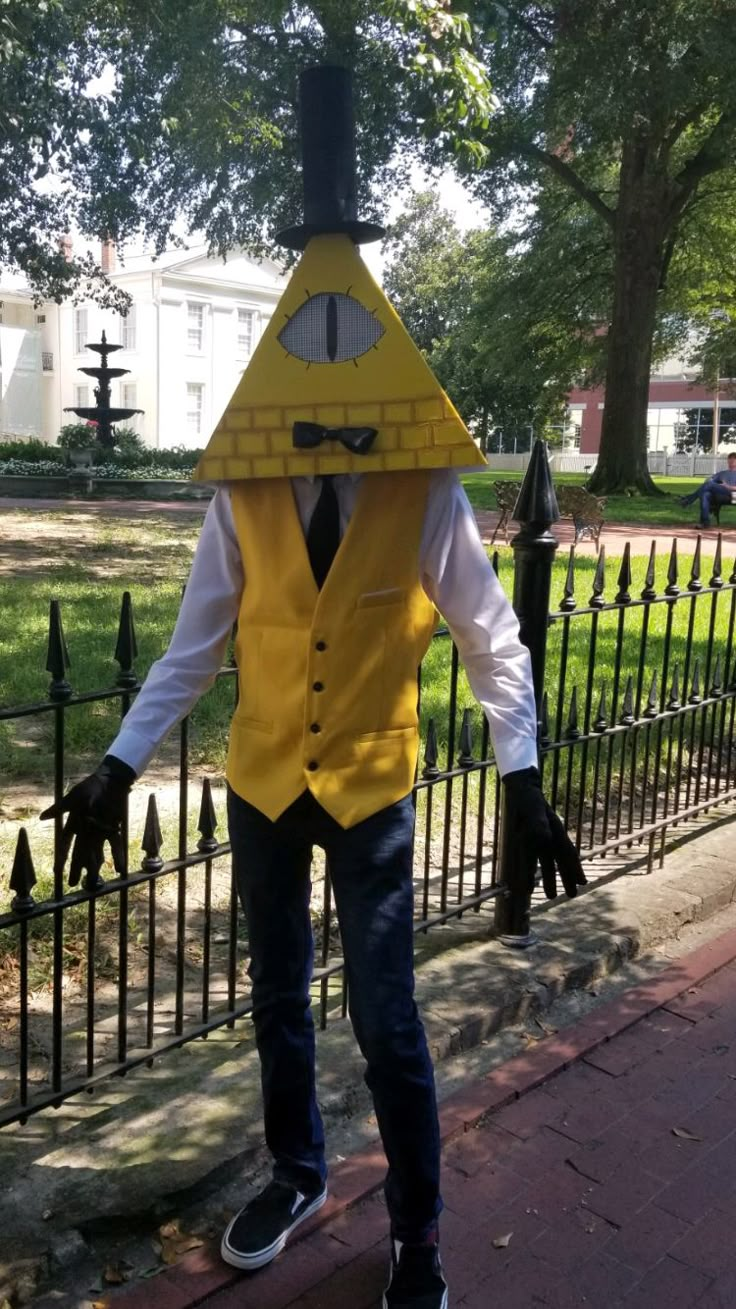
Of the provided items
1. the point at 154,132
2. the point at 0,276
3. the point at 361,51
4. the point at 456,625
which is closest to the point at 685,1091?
the point at 456,625

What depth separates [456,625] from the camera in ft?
7.02

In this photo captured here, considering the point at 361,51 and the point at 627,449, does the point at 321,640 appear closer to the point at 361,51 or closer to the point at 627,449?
the point at 361,51

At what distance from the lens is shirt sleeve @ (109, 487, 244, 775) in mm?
2127

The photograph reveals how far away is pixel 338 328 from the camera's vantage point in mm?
2068

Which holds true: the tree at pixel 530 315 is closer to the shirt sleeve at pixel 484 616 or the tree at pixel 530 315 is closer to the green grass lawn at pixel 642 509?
the green grass lawn at pixel 642 509

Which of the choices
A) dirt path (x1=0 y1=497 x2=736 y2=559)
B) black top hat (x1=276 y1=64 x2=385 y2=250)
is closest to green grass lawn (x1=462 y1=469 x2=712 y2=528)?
dirt path (x1=0 y1=497 x2=736 y2=559)

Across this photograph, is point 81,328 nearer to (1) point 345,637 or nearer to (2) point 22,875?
(2) point 22,875

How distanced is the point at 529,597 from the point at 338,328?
1562 mm

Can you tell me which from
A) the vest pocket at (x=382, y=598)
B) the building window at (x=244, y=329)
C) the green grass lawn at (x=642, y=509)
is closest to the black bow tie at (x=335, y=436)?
the vest pocket at (x=382, y=598)

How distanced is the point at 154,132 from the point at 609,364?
33.0 feet

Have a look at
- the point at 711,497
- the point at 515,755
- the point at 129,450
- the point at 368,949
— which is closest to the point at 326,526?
the point at 515,755

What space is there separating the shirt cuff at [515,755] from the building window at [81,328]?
162 ft

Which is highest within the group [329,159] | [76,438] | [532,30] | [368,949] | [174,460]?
[532,30]

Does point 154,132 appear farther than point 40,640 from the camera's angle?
Yes
